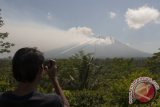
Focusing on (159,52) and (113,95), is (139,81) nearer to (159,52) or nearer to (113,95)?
(113,95)

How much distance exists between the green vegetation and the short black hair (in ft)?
54.2

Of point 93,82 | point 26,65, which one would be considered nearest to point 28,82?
point 26,65

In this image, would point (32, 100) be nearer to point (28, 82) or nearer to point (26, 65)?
point (28, 82)

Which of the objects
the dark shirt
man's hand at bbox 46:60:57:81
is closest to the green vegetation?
→ man's hand at bbox 46:60:57:81

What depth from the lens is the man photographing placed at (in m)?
2.71

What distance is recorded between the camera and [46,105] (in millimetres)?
2742

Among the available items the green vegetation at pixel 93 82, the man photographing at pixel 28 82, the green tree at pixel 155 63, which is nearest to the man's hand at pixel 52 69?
the man photographing at pixel 28 82

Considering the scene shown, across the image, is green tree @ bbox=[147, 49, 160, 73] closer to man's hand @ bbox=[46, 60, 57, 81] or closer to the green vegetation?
the green vegetation

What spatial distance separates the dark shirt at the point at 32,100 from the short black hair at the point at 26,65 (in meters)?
0.12

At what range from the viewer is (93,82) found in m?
38.4

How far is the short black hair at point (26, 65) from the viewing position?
2.71 metres

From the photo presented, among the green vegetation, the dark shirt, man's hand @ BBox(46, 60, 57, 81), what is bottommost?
the green vegetation

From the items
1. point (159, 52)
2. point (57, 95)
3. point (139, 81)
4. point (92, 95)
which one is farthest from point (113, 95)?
point (159, 52)

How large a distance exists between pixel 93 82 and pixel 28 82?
3579 centimetres
